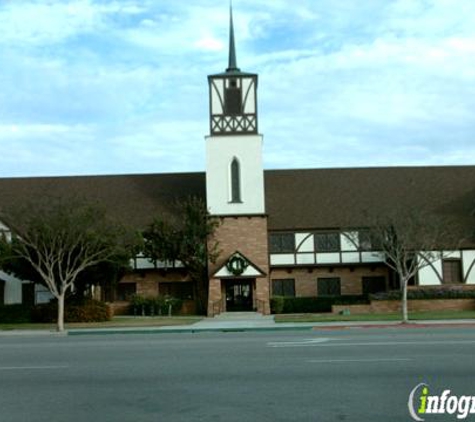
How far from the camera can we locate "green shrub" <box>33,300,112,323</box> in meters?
35.5

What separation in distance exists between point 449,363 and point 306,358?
2788 mm

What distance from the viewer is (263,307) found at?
41.2 meters

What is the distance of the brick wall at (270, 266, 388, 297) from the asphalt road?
25368mm

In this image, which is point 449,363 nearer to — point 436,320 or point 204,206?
point 436,320

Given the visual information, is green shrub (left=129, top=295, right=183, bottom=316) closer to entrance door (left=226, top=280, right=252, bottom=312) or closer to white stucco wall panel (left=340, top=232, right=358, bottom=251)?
entrance door (left=226, top=280, right=252, bottom=312)

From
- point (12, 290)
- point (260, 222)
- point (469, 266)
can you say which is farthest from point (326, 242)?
point (12, 290)

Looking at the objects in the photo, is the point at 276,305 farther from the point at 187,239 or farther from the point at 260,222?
the point at 187,239

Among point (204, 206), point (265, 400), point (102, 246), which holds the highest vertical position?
point (204, 206)

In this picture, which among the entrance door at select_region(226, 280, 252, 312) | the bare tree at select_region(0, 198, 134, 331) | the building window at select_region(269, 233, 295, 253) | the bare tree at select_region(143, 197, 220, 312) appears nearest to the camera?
the bare tree at select_region(0, 198, 134, 331)

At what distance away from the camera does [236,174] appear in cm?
4322

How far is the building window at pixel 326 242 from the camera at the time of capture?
4394 cm

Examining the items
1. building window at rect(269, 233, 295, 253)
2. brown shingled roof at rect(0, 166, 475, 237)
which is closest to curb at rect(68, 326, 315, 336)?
brown shingled roof at rect(0, 166, 475, 237)

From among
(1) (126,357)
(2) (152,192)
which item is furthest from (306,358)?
(2) (152,192)

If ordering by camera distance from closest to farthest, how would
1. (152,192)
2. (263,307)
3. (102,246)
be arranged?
1. (102,246)
2. (263,307)
3. (152,192)
